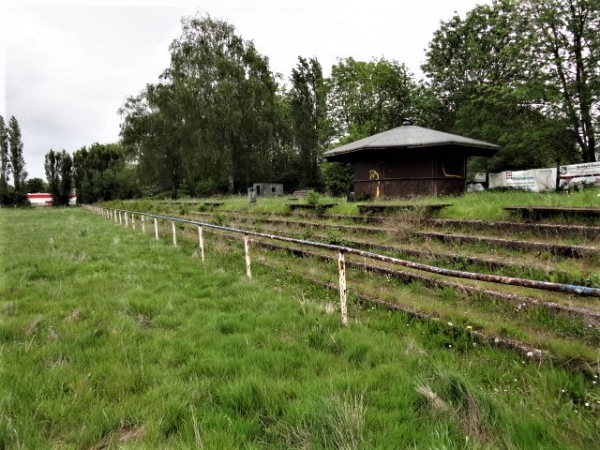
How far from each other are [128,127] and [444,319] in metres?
41.9

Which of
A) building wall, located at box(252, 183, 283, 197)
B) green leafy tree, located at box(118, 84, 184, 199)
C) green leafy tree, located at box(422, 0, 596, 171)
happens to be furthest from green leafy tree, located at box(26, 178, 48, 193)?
green leafy tree, located at box(422, 0, 596, 171)

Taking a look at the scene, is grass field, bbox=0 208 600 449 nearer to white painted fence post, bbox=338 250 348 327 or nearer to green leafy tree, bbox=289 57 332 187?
white painted fence post, bbox=338 250 348 327

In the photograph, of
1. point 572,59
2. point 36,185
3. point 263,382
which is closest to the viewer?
point 263,382

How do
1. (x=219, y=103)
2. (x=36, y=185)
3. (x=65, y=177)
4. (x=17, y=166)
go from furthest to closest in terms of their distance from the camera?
(x=36, y=185)
(x=65, y=177)
(x=17, y=166)
(x=219, y=103)

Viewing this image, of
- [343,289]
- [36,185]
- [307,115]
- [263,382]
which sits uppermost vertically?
[307,115]

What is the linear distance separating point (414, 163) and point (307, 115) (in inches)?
1221

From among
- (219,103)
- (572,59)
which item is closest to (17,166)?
(219,103)

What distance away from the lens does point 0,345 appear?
363 cm

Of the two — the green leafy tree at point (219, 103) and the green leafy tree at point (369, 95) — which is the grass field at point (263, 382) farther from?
the green leafy tree at point (369, 95)

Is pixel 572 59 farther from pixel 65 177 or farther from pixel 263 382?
pixel 65 177

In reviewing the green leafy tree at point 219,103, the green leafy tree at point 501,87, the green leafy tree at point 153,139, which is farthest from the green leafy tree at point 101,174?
the green leafy tree at point 501,87

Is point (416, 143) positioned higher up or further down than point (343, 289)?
higher up

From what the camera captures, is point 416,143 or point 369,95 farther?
point 369,95

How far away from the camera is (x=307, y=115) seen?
44.2 meters
